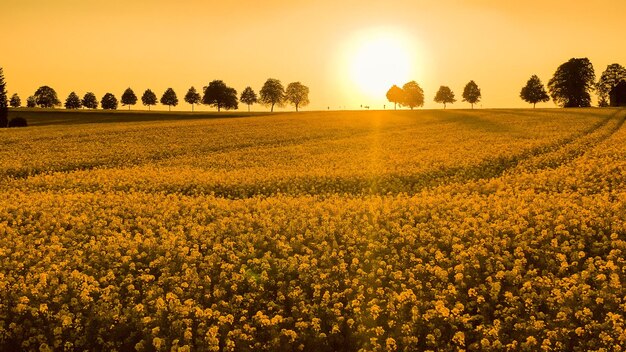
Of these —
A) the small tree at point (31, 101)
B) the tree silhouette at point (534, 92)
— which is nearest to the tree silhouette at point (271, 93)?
the tree silhouette at point (534, 92)

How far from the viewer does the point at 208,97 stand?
403 feet

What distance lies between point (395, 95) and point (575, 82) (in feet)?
144

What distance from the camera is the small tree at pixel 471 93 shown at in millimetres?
135750

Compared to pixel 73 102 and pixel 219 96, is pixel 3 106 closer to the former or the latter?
pixel 219 96

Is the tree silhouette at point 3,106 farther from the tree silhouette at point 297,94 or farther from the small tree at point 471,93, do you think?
the small tree at point 471,93

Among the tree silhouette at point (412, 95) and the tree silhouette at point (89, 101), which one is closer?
the tree silhouette at point (412, 95)

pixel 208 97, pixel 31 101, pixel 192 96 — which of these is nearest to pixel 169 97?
pixel 192 96

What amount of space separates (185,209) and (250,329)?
30.3 ft

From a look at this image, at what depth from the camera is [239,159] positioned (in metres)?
33.8

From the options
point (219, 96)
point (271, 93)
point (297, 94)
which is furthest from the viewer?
point (297, 94)

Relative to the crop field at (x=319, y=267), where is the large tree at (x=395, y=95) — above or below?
above

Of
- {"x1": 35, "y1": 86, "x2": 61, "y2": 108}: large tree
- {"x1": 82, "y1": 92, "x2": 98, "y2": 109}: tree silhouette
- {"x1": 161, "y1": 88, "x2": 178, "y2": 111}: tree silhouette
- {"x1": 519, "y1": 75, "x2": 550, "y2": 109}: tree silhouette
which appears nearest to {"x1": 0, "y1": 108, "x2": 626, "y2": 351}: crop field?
{"x1": 519, "y1": 75, "x2": 550, "y2": 109}: tree silhouette

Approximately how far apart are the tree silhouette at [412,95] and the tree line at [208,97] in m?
25.3

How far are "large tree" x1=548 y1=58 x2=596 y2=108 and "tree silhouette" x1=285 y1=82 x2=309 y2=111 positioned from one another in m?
60.2
